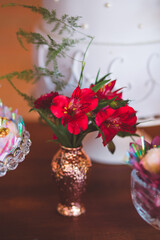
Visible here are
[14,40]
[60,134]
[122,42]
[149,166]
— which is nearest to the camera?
[149,166]

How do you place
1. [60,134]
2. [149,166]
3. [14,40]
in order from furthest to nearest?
[14,40]
[60,134]
[149,166]

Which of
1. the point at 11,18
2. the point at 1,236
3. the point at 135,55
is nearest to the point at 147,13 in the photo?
the point at 135,55

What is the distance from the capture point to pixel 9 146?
0.45m

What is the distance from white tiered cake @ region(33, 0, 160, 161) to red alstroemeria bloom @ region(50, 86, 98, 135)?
0.56ft

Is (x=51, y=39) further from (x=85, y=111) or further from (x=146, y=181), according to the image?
(x=146, y=181)

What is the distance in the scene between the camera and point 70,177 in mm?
489

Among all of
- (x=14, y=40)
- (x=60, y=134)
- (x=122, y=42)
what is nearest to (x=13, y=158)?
(x=60, y=134)

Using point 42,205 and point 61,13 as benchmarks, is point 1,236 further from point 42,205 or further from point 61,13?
point 61,13

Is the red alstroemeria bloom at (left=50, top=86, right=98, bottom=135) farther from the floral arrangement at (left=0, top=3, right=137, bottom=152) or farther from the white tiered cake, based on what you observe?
the white tiered cake

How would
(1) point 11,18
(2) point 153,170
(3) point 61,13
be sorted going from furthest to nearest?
(1) point 11,18, (3) point 61,13, (2) point 153,170

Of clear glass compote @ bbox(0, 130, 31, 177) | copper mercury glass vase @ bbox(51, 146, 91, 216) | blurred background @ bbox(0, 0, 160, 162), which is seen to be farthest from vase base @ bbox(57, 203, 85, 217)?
blurred background @ bbox(0, 0, 160, 162)

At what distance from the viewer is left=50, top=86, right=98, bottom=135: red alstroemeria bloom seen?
1.39 feet

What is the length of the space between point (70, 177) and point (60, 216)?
0.06m

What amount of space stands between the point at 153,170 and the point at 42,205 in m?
0.23
